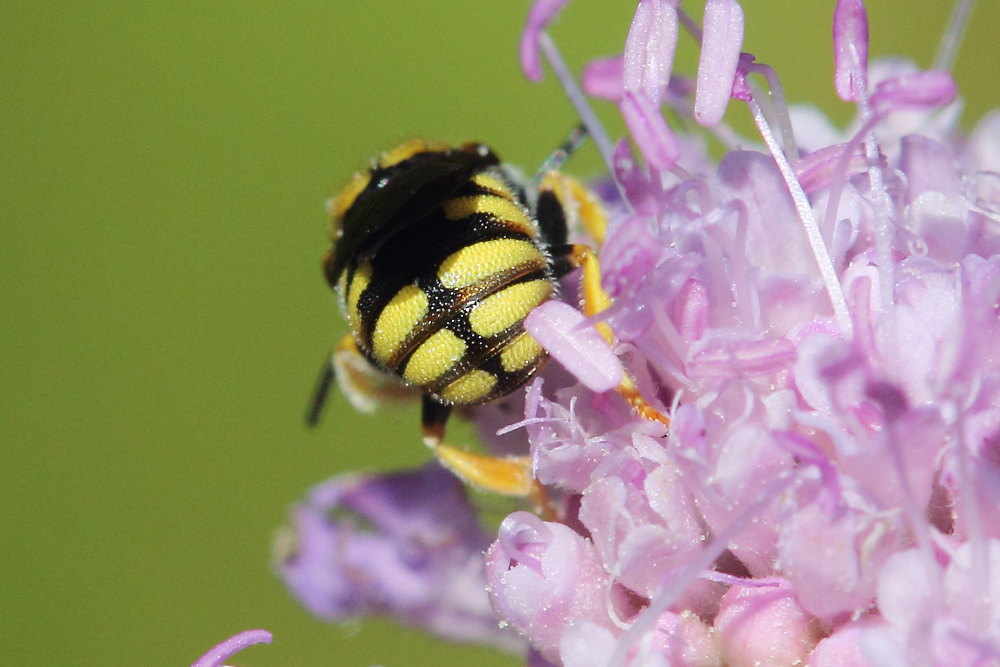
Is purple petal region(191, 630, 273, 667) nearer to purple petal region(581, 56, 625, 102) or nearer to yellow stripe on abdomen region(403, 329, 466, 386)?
yellow stripe on abdomen region(403, 329, 466, 386)

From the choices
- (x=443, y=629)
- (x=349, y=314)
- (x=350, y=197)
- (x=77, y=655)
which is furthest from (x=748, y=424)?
(x=77, y=655)

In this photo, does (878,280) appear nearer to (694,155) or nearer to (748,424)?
(748,424)

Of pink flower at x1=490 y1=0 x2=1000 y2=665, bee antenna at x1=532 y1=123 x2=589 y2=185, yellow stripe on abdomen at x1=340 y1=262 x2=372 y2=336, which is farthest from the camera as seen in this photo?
bee antenna at x1=532 y1=123 x2=589 y2=185

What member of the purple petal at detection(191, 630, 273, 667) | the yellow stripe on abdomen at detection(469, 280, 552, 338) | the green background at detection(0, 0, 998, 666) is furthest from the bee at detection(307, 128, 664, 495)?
the green background at detection(0, 0, 998, 666)

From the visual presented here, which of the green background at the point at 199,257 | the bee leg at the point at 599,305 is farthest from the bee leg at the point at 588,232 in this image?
the green background at the point at 199,257

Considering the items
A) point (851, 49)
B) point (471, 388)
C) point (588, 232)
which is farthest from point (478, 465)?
point (851, 49)

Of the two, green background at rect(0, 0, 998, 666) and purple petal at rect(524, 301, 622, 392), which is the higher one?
purple petal at rect(524, 301, 622, 392)

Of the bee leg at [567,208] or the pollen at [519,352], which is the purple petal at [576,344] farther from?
the bee leg at [567,208]

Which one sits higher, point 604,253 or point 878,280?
point 604,253
